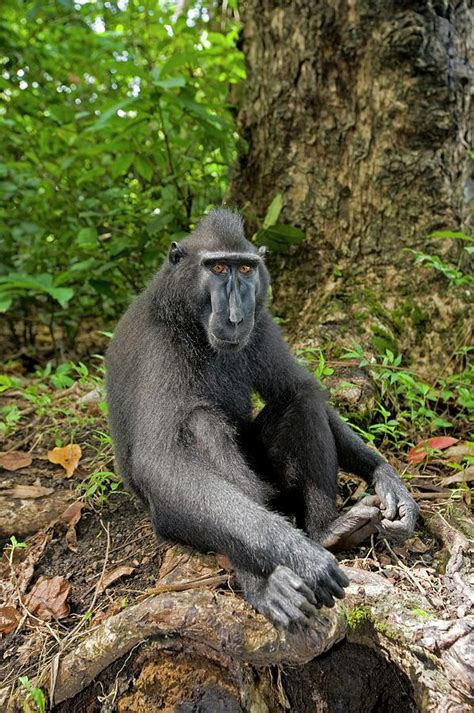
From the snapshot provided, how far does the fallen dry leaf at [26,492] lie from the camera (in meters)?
Result: 3.86

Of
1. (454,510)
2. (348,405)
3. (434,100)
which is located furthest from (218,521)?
(434,100)

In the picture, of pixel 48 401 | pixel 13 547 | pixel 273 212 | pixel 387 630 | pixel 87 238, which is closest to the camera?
pixel 387 630

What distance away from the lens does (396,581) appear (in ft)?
9.43

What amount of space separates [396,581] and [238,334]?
142cm

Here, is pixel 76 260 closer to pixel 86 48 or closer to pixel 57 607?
pixel 86 48

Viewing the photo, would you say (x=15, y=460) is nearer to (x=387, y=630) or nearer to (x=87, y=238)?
(x=87, y=238)

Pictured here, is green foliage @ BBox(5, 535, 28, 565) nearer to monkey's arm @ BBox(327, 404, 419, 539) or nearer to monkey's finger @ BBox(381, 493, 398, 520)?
monkey's arm @ BBox(327, 404, 419, 539)

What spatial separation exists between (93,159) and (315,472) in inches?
179

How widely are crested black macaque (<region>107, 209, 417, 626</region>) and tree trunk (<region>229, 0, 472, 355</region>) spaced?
5.35 ft

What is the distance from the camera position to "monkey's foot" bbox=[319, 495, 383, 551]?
302 cm

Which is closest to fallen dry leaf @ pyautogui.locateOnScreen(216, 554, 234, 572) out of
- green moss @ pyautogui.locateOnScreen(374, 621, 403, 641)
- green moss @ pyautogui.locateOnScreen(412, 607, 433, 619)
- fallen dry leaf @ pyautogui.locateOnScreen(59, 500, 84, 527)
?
green moss @ pyautogui.locateOnScreen(374, 621, 403, 641)

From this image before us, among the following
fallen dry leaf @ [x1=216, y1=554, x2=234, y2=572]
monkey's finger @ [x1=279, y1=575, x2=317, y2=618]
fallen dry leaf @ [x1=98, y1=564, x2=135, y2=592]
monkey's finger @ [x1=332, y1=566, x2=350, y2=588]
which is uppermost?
→ monkey's finger @ [x1=332, y1=566, x2=350, y2=588]

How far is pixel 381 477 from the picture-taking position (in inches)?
134

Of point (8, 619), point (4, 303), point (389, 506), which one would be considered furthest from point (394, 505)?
point (4, 303)
